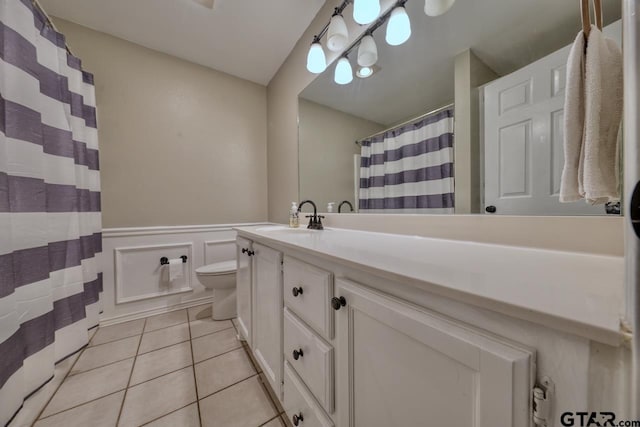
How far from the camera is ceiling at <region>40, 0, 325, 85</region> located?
4.98 feet

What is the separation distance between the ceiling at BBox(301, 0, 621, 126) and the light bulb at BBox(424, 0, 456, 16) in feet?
0.06

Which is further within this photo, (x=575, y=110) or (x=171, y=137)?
(x=171, y=137)

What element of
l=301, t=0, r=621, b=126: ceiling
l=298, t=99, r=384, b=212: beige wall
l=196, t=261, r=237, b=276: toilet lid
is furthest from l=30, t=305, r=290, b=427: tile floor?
l=301, t=0, r=621, b=126: ceiling

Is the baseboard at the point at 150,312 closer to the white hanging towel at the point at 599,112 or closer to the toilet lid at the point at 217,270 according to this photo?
the toilet lid at the point at 217,270

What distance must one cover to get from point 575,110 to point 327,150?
4.16 feet

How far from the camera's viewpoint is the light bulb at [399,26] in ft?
3.33

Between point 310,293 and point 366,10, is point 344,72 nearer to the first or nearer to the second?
point 366,10

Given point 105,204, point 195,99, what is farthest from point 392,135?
point 105,204

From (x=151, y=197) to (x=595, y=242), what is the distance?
8.28 ft

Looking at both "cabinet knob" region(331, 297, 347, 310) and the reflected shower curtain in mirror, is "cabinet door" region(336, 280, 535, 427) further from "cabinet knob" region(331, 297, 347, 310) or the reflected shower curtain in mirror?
the reflected shower curtain in mirror

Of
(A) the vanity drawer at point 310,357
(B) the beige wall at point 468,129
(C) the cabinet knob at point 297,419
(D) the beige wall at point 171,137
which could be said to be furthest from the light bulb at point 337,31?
(C) the cabinet knob at point 297,419

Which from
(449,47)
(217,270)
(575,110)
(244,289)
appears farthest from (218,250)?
(575,110)

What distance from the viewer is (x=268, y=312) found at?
97 cm

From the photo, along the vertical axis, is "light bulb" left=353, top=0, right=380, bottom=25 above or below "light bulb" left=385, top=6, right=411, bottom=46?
above
